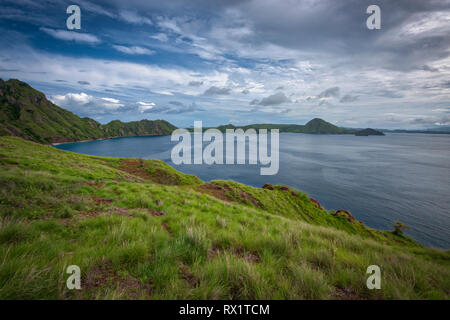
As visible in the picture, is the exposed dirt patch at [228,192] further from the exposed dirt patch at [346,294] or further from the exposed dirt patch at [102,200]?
the exposed dirt patch at [346,294]

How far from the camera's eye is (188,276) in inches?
121

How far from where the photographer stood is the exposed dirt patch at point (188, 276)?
2882 millimetres

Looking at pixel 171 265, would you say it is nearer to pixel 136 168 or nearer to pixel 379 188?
pixel 136 168

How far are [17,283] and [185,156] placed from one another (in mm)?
122067

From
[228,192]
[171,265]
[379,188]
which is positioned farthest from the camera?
[379,188]

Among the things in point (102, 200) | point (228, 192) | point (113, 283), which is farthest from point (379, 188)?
point (113, 283)

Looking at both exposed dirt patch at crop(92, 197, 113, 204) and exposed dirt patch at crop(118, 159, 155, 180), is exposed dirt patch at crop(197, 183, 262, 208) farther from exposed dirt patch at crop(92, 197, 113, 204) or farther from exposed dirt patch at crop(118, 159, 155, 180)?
exposed dirt patch at crop(92, 197, 113, 204)

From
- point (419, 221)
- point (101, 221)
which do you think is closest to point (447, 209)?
point (419, 221)

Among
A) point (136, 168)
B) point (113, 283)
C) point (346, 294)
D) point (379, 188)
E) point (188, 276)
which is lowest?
point (379, 188)

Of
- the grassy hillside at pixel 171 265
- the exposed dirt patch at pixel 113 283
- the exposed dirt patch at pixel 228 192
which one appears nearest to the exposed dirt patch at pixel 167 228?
the grassy hillside at pixel 171 265

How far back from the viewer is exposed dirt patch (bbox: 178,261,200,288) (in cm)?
288

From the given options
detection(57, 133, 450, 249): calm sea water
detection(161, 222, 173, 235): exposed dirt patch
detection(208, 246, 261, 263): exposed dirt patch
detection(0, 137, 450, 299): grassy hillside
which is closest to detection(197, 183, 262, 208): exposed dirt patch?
detection(161, 222, 173, 235): exposed dirt patch
